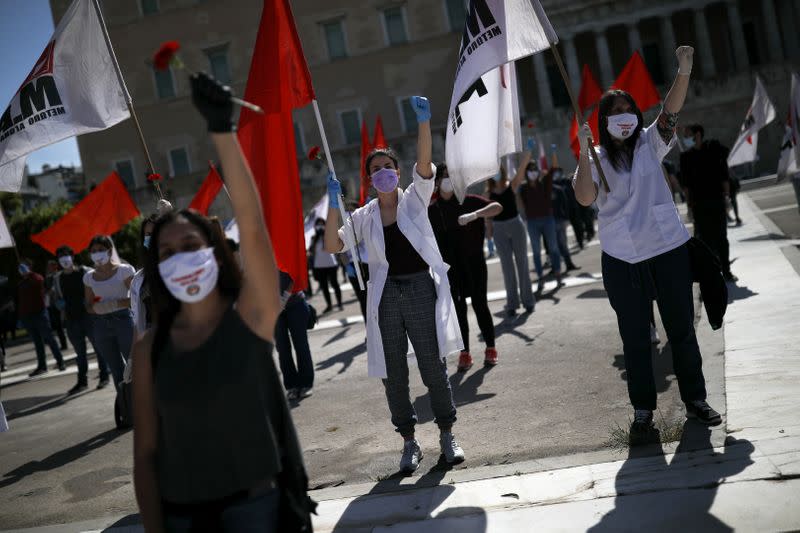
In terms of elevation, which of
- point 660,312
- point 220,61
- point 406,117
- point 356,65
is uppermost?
point 220,61

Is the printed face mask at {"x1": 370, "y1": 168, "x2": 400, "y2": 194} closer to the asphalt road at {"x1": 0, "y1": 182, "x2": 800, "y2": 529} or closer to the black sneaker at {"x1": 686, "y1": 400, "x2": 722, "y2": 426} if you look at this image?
the asphalt road at {"x1": 0, "y1": 182, "x2": 800, "y2": 529}

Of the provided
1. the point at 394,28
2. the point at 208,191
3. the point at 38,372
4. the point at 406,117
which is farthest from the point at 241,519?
the point at 394,28

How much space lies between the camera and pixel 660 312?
16.5 feet

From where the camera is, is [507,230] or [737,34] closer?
[507,230]

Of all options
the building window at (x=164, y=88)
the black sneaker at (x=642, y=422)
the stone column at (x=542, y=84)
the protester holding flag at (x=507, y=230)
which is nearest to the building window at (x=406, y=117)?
the stone column at (x=542, y=84)

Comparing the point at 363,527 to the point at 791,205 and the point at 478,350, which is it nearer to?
the point at 478,350

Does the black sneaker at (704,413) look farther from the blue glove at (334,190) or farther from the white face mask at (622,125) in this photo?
the blue glove at (334,190)

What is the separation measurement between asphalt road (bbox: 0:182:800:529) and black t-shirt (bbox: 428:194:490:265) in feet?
3.67

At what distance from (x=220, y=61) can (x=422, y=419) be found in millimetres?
42263

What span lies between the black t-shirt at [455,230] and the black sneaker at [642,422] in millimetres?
3674

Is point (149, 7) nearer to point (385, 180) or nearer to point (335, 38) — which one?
point (335, 38)

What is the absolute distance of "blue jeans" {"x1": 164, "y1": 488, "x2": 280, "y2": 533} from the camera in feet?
8.22

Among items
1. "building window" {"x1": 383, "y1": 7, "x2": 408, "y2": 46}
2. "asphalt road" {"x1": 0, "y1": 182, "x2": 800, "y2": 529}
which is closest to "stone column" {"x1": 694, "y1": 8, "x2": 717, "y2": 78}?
"building window" {"x1": 383, "y1": 7, "x2": 408, "y2": 46}

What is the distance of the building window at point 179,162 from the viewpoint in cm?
4659
